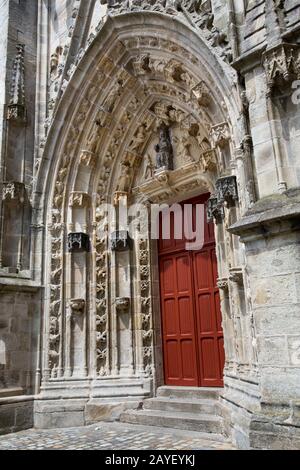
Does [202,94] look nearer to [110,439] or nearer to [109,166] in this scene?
[109,166]

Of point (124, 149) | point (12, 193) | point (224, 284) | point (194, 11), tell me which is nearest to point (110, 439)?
point (224, 284)

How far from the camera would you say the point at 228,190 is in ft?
14.8

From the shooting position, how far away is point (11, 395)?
5766 mm

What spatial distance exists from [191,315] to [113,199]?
2180mm

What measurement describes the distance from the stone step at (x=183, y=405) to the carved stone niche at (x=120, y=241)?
2165 millimetres

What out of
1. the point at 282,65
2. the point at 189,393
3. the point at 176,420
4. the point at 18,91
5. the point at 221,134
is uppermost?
the point at 18,91

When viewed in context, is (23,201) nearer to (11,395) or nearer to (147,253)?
(147,253)

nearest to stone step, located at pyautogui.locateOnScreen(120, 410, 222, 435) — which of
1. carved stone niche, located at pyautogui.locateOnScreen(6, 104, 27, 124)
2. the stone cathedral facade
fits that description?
the stone cathedral facade

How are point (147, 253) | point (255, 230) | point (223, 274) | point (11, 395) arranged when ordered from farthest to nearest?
point (147, 253) → point (11, 395) → point (223, 274) → point (255, 230)

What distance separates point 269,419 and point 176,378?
3171 millimetres

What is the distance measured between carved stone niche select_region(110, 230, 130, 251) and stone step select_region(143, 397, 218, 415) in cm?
217

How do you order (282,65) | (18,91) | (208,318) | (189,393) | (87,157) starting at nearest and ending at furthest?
(282,65)
(189,393)
(208,318)
(87,157)
(18,91)

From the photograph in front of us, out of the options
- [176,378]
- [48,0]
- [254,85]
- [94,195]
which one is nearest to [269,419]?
[254,85]

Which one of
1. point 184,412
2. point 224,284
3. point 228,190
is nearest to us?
point 228,190
